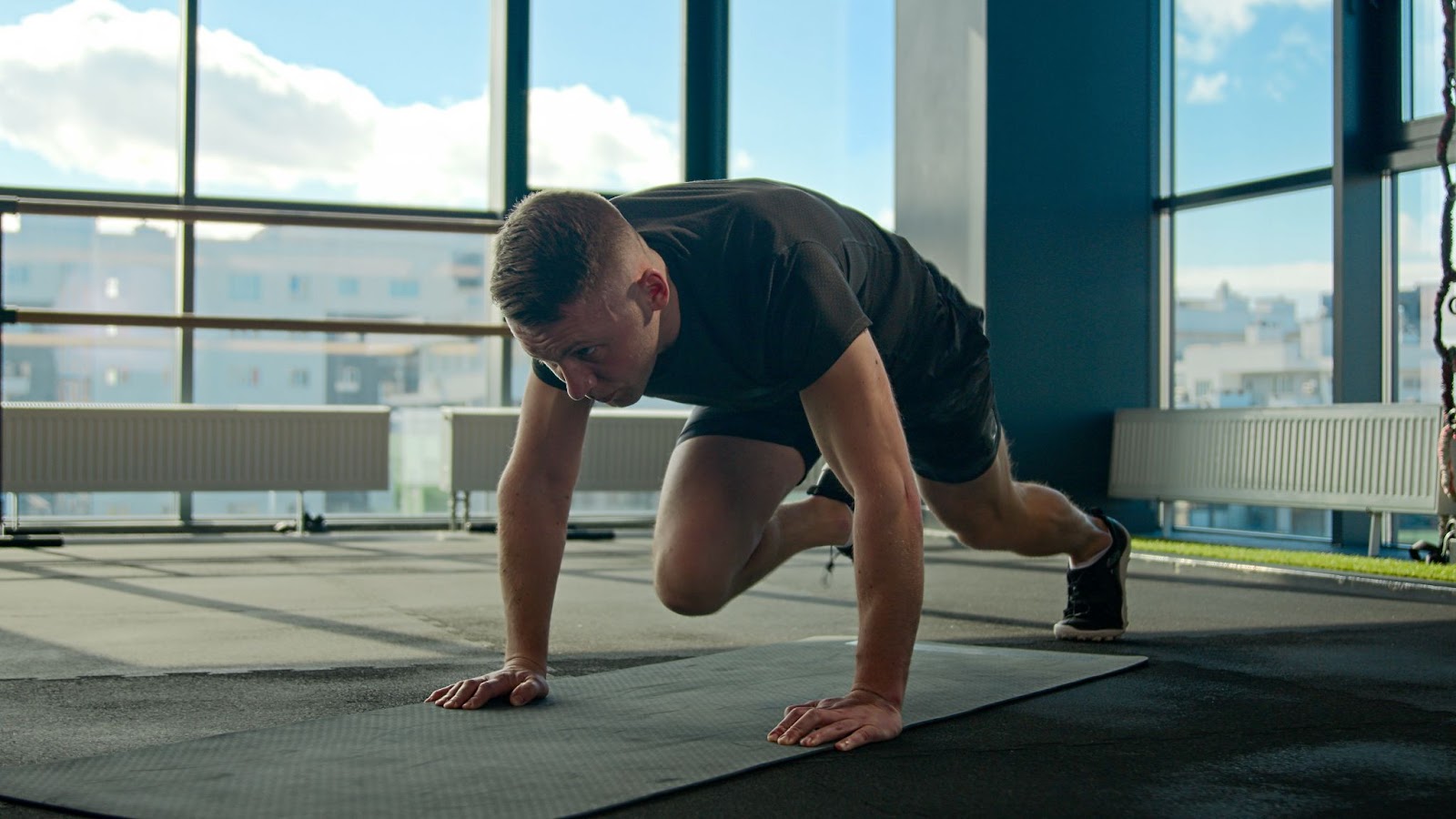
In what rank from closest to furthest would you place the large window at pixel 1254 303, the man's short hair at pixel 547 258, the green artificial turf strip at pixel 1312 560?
the man's short hair at pixel 547 258 → the green artificial turf strip at pixel 1312 560 → the large window at pixel 1254 303

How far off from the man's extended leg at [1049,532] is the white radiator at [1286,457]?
257 cm

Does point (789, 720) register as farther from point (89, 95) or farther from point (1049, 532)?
point (89, 95)

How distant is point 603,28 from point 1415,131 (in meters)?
3.73

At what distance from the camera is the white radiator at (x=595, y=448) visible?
5785 mm

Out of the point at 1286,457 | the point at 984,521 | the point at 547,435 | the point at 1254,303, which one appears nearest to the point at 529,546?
the point at 547,435

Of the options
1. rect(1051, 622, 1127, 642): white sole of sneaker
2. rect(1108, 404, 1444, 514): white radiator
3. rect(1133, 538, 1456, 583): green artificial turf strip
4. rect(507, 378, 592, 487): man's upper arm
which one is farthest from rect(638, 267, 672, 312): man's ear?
rect(1108, 404, 1444, 514): white radiator

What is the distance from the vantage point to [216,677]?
2105 millimetres

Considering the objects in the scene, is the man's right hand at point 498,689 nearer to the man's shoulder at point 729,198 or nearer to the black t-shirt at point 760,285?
the black t-shirt at point 760,285

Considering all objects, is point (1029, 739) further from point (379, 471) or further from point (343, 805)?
point (379, 471)

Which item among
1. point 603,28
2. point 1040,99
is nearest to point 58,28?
point 603,28

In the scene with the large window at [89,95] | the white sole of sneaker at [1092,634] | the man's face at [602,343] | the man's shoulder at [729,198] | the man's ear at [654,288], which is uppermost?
the large window at [89,95]

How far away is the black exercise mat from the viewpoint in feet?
4.18

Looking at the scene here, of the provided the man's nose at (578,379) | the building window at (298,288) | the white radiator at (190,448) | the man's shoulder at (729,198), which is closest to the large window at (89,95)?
the building window at (298,288)

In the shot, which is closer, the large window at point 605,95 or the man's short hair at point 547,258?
the man's short hair at point 547,258
